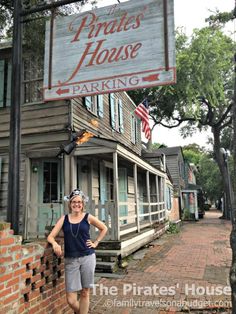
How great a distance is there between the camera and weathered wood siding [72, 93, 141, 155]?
28.9 feet

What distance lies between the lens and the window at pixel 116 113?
39.5 ft

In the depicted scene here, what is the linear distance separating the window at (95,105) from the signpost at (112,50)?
5531 mm

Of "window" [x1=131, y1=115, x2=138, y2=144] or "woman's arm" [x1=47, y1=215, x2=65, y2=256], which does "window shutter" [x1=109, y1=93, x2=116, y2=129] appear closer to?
"window" [x1=131, y1=115, x2=138, y2=144]

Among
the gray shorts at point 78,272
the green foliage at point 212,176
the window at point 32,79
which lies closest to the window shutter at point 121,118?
the window at point 32,79

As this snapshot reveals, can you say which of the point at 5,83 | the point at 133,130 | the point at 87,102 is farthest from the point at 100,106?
the point at 133,130

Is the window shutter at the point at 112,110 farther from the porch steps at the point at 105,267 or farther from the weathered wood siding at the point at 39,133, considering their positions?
the porch steps at the point at 105,267

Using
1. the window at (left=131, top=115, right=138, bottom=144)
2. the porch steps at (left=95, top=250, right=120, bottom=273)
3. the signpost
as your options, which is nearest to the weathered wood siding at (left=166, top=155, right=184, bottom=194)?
the window at (left=131, top=115, right=138, bottom=144)

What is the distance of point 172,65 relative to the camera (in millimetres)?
3404

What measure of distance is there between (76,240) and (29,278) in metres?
0.64

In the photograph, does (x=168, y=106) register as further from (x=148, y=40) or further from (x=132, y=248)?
(x=148, y=40)

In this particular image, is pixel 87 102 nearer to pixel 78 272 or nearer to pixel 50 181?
pixel 50 181

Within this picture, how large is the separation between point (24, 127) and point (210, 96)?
17088 mm

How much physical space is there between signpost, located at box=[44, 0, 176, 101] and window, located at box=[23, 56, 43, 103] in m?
5.06

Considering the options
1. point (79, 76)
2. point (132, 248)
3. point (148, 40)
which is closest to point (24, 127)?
point (132, 248)
